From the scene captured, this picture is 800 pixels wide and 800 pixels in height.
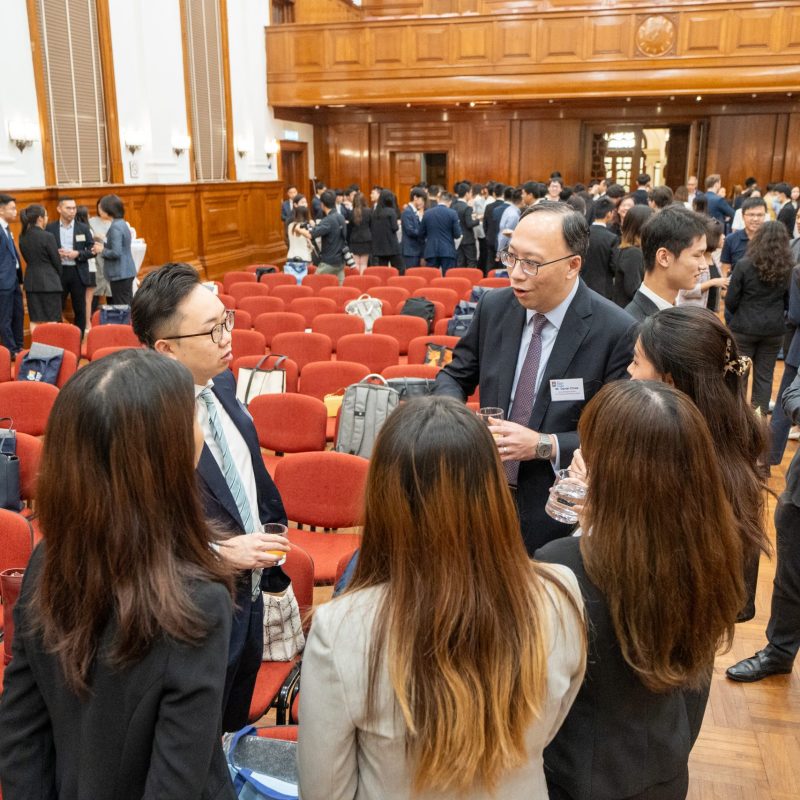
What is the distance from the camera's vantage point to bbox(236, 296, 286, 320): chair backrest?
Answer: 654 centimetres

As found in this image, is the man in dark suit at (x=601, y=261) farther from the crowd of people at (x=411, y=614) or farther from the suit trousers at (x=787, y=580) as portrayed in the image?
the crowd of people at (x=411, y=614)

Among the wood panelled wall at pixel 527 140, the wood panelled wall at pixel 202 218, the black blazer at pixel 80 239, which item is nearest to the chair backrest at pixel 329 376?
the black blazer at pixel 80 239

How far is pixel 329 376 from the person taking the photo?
4.39 m

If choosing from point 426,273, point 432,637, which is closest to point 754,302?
point 426,273

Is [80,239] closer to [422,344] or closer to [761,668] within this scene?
[422,344]

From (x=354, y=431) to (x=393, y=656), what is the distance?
8.04ft

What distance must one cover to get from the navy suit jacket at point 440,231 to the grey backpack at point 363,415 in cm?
657

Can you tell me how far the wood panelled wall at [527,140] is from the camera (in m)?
14.2

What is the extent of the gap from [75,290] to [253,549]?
24.1 ft

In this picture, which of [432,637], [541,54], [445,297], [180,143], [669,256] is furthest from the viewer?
[541,54]

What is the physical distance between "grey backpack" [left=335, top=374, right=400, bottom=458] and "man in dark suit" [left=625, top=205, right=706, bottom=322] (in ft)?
3.92

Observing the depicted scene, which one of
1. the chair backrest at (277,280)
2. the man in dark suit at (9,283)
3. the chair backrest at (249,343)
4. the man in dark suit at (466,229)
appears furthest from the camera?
the man in dark suit at (466,229)

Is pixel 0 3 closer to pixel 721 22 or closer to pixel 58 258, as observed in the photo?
pixel 58 258

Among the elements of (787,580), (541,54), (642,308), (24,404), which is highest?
(541,54)
